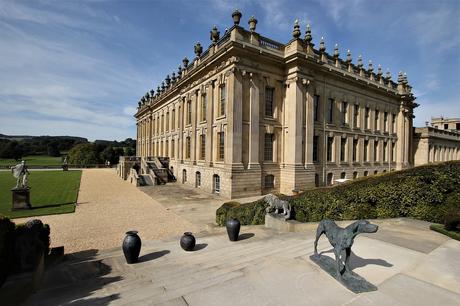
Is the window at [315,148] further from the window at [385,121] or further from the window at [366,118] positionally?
the window at [385,121]

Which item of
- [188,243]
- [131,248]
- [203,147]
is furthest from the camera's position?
[203,147]

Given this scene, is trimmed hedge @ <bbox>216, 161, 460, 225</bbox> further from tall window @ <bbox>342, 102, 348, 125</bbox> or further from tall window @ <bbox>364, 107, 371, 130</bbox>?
tall window @ <bbox>364, 107, 371, 130</bbox>

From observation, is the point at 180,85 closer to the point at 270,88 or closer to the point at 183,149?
the point at 183,149

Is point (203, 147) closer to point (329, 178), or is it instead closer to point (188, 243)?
point (329, 178)

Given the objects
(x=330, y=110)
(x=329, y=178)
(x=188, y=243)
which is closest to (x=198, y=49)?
(x=330, y=110)

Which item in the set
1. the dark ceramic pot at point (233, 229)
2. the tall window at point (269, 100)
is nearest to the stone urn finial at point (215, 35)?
the tall window at point (269, 100)

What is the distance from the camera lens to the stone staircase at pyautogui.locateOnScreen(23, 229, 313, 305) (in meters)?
5.45

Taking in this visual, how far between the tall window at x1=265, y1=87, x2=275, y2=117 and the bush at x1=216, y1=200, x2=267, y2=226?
541 inches

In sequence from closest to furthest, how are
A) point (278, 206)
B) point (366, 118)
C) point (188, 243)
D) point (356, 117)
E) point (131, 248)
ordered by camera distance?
point (131, 248) < point (188, 243) < point (278, 206) < point (356, 117) < point (366, 118)

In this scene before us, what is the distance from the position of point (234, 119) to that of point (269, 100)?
17.7 feet

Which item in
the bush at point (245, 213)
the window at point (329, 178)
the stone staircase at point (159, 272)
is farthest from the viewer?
the window at point (329, 178)

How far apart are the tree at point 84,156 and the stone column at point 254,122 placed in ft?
200

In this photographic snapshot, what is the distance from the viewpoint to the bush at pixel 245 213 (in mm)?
13349

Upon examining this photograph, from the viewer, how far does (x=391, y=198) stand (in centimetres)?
1238
